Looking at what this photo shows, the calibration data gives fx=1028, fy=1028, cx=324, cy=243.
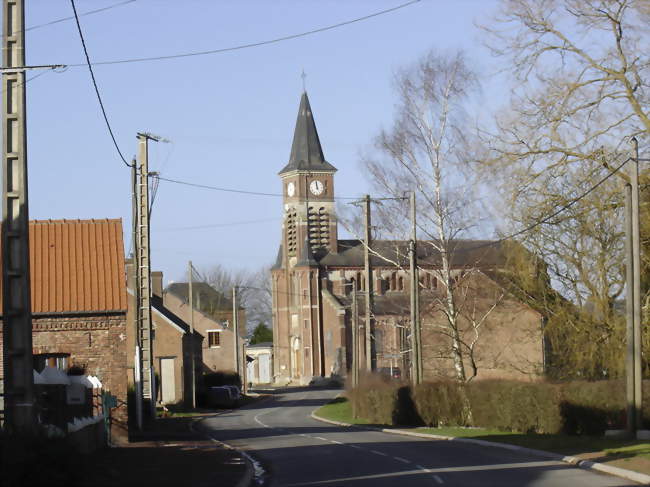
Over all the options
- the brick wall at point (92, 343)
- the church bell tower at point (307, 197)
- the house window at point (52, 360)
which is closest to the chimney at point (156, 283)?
the house window at point (52, 360)

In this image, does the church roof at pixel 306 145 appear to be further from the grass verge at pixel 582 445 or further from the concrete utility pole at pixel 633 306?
the concrete utility pole at pixel 633 306

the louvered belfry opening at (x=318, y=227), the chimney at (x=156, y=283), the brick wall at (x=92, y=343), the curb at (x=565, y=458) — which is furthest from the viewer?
the louvered belfry opening at (x=318, y=227)

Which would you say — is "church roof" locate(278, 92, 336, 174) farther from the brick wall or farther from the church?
the brick wall

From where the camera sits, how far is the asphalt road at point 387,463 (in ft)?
52.9

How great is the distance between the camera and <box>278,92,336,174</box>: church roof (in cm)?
10075

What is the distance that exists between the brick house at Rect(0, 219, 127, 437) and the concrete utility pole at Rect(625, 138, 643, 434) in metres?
13.2

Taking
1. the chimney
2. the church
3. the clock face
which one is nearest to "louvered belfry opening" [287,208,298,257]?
the church

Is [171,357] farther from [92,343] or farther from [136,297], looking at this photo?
[92,343]

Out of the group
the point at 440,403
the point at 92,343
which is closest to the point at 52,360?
the point at 92,343

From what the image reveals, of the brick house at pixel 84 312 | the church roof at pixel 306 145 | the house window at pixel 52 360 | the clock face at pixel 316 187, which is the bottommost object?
the house window at pixel 52 360

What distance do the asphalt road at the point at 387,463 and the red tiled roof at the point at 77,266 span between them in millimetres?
5607

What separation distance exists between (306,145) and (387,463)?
82.7m

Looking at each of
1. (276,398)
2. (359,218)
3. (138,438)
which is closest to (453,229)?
(359,218)

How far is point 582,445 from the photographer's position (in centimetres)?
2198
